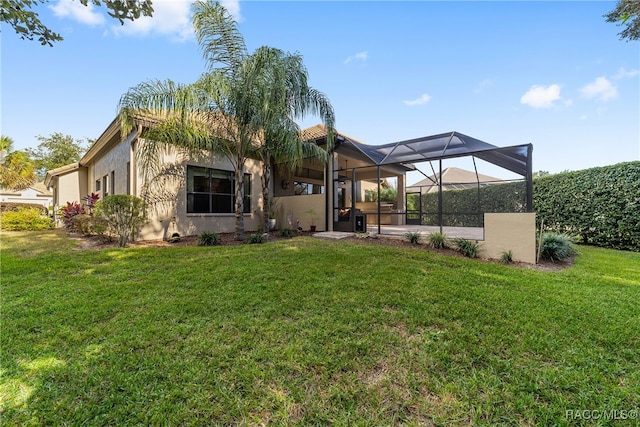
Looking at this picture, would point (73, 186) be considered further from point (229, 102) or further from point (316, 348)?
point (316, 348)

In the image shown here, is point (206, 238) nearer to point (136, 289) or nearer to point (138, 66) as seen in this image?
point (136, 289)

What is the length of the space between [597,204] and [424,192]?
336 inches

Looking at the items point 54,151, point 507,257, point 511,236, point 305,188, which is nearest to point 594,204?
point 511,236

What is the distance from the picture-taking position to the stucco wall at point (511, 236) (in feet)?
20.6

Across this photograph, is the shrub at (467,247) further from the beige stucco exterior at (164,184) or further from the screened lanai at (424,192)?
the beige stucco exterior at (164,184)

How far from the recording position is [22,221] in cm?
1313

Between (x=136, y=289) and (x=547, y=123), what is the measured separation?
49.6 feet

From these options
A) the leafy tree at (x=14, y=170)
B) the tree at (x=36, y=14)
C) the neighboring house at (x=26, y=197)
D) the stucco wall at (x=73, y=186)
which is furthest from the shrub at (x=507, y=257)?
the leafy tree at (x=14, y=170)

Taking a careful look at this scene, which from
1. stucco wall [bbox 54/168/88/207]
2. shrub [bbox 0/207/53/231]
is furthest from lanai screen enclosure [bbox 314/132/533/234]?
stucco wall [bbox 54/168/88/207]

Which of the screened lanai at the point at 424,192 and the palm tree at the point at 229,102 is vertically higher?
the palm tree at the point at 229,102

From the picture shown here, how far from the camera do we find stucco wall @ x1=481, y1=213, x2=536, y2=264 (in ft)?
20.6

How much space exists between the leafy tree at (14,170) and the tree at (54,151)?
1248 centimetres

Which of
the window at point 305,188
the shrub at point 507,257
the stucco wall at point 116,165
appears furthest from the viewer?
the window at point 305,188

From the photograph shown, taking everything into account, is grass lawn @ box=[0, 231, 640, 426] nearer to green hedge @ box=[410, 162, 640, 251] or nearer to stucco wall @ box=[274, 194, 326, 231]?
green hedge @ box=[410, 162, 640, 251]
